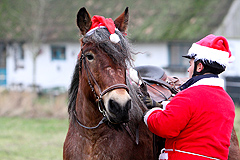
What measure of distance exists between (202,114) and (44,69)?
21402 mm

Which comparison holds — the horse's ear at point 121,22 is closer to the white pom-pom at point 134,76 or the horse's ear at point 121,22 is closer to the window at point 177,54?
the white pom-pom at point 134,76

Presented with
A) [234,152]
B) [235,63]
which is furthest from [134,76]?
[235,63]

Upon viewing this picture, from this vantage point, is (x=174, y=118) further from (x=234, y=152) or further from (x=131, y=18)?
(x=131, y=18)

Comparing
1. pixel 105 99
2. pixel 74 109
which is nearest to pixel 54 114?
pixel 74 109

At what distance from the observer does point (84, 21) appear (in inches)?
129

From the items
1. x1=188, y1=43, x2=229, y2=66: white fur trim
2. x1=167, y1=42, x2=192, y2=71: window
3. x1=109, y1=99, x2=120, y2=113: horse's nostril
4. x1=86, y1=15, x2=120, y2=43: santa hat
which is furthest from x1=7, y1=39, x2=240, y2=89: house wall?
x1=109, y1=99, x2=120, y2=113: horse's nostril

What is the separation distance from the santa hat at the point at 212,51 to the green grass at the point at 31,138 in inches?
224

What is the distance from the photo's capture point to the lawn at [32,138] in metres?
8.47

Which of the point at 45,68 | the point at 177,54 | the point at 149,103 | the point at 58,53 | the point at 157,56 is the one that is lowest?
the point at 149,103

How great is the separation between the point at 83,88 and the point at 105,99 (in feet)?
1.58

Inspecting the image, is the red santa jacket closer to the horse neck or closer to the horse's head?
the horse's head

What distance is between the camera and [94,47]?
3.10m

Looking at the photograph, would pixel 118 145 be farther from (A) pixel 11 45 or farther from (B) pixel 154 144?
(A) pixel 11 45

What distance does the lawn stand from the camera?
8.47 metres
